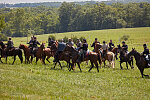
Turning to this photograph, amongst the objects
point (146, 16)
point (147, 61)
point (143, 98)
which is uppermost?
point (146, 16)

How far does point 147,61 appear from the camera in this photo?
19.7m

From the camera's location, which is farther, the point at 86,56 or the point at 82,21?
the point at 82,21

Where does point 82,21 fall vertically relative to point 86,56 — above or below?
above

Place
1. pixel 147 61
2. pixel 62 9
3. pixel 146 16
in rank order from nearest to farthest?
1. pixel 147 61
2. pixel 146 16
3. pixel 62 9

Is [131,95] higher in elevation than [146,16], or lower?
lower

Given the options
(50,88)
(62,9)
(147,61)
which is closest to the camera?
(50,88)

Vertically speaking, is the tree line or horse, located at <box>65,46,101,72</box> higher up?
the tree line

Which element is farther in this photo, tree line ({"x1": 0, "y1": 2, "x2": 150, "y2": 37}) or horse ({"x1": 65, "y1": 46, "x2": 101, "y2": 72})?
tree line ({"x1": 0, "y1": 2, "x2": 150, "y2": 37})

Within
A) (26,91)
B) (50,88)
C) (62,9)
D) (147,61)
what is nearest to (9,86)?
(26,91)

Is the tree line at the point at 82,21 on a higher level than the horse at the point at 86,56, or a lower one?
higher

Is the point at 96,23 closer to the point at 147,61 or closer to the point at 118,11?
the point at 118,11

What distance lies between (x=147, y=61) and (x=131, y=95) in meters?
6.83

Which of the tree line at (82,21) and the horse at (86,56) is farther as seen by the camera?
the tree line at (82,21)

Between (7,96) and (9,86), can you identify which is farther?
(9,86)
